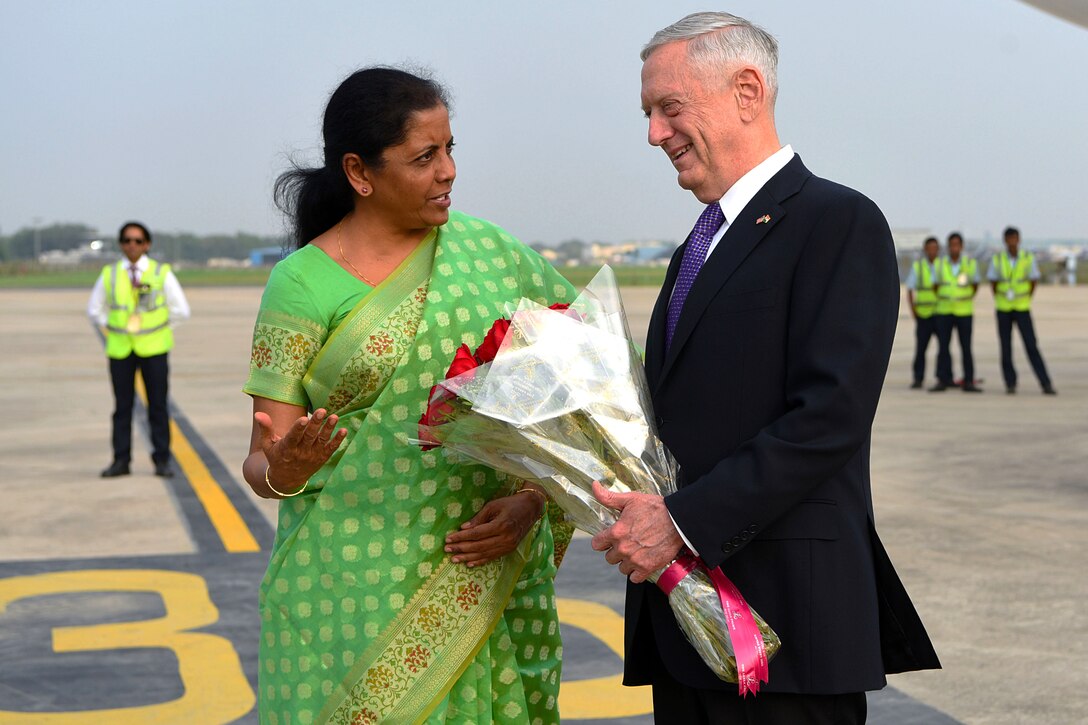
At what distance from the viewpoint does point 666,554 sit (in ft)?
7.07

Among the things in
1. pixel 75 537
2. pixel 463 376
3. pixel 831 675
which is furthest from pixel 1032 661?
pixel 75 537

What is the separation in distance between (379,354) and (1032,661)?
326cm

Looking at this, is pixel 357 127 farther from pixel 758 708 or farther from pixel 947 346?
→ pixel 947 346

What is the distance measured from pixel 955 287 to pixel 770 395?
47.0 ft

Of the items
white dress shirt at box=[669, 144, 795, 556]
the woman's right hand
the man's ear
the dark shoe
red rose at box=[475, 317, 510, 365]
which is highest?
the man's ear

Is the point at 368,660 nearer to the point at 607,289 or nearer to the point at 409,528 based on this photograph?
the point at 409,528

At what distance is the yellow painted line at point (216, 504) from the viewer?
22.7 ft

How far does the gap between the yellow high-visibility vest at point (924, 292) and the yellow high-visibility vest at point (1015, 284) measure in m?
0.95

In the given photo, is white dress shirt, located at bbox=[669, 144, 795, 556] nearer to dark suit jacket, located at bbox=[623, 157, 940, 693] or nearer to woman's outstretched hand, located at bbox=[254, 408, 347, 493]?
dark suit jacket, located at bbox=[623, 157, 940, 693]

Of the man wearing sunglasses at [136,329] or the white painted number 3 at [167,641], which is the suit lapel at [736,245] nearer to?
the white painted number 3 at [167,641]

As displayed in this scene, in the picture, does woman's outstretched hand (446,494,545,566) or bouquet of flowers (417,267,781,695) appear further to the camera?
woman's outstretched hand (446,494,545,566)

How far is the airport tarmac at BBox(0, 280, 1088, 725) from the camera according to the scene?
4.48 m

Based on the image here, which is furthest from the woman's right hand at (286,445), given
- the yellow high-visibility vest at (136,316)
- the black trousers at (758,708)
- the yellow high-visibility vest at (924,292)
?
the yellow high-visibility vest at (924,292)

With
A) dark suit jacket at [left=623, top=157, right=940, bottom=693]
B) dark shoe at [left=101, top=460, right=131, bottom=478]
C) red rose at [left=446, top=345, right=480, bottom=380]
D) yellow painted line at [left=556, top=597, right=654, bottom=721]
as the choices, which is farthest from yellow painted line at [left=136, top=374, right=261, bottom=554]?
dark suit jacket at [left=623, top=157, right=940, bottom=693]
